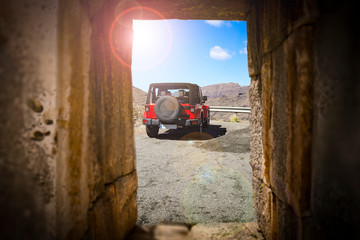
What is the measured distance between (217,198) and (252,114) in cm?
118

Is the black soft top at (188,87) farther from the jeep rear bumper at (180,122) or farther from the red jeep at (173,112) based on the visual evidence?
the jeep rear bumper at (180,122)

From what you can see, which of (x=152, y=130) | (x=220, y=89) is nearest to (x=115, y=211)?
(x=152, y=130)

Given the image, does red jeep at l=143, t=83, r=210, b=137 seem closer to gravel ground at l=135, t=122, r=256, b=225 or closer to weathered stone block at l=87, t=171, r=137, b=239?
gravel ground at l=135, t=122, r=256, b=225

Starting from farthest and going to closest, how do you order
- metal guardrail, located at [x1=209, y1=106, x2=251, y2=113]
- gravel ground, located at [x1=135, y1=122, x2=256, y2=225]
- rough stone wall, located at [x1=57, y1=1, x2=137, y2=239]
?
metal guardrail, located at [x1=209, y1=106, x2=251, y2=113], gravel ground, located at [x1=135, y1=122, x2=256, y2=225], rough stone wall, located at [x1=57, y1=1, x2=137, y2=239]

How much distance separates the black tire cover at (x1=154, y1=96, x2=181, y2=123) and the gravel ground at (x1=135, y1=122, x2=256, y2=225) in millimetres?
933

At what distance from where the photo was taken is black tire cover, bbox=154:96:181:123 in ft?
16.9

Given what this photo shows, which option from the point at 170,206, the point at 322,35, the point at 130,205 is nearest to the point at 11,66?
the point at 130,205

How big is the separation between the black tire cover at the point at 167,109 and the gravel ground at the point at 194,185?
933 millimetres

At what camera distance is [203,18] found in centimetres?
168

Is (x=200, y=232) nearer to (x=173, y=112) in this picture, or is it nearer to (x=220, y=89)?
(x=173, y=112)

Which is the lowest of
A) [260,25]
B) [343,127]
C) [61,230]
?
[61,230]

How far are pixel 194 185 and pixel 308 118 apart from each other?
195 cm

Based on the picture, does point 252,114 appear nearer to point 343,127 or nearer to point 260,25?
point 260,25

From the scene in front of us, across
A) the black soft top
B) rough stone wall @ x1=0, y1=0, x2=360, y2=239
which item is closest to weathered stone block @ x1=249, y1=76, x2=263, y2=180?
rough stone wall @ x1=0, y1=0, x2=360, y2=239
